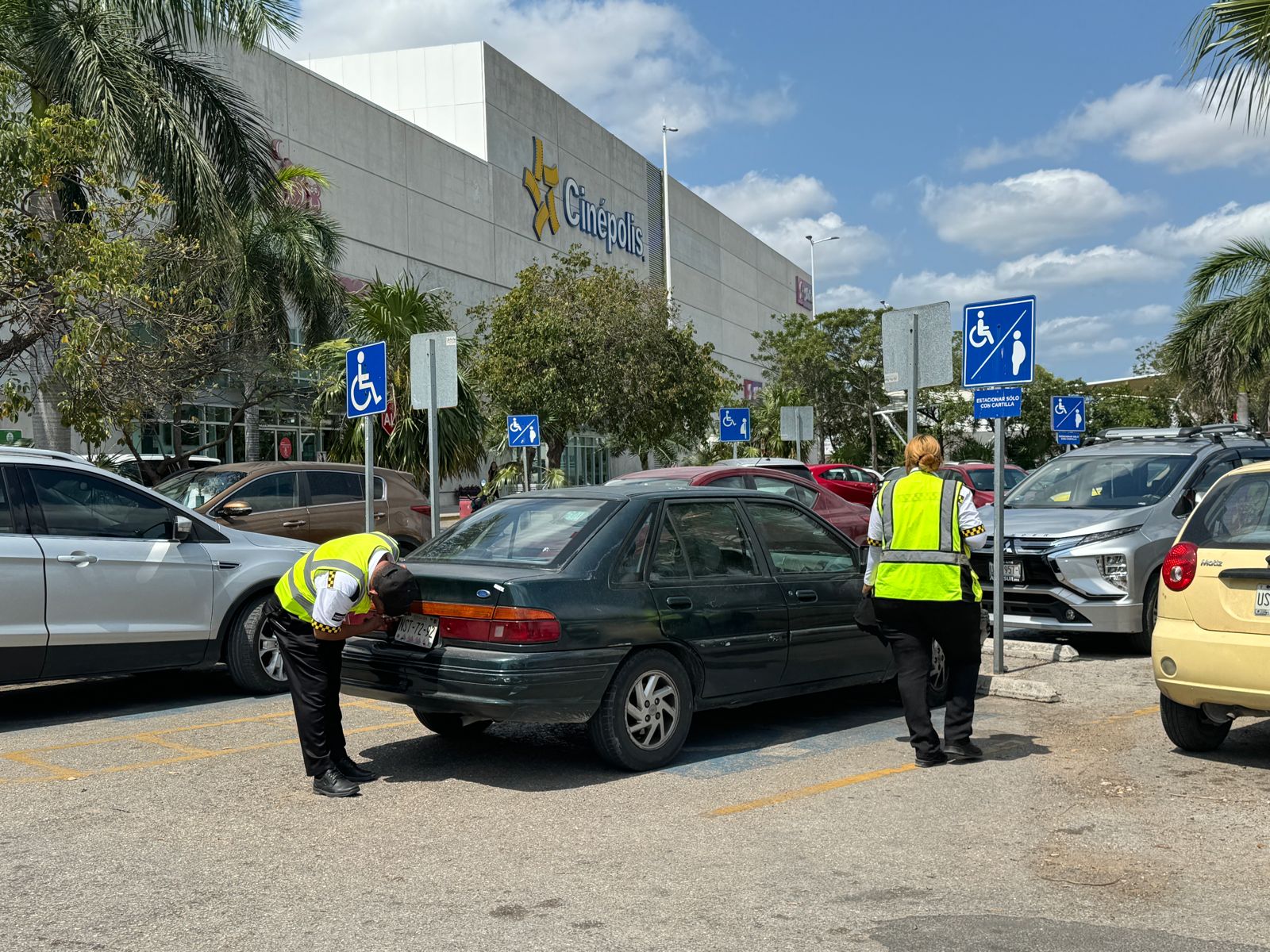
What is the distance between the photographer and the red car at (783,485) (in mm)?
14492

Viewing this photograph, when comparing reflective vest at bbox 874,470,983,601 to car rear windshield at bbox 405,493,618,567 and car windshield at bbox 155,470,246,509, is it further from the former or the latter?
car windshield at bbox 155,470,246,509

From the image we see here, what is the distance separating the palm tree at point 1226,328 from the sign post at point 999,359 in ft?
44.3

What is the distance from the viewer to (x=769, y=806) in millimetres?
6230

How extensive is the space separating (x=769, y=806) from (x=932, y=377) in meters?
5.82

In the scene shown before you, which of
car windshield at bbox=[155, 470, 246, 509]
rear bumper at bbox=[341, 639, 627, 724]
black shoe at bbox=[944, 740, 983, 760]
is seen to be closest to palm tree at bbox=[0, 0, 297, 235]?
car windshield at bbox=[155, 470, 246, 509]

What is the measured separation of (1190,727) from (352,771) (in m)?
4.48

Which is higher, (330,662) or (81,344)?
(81,344)

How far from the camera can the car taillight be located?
679 cm

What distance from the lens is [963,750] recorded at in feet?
23.4

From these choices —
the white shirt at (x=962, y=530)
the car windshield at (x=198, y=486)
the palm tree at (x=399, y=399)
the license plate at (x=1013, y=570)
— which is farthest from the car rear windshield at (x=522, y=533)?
the palm tree at (x=399, y=399)

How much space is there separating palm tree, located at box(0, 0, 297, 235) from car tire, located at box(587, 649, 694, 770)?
10.1 metres

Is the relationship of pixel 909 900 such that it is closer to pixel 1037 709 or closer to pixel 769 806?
pixel 769 806

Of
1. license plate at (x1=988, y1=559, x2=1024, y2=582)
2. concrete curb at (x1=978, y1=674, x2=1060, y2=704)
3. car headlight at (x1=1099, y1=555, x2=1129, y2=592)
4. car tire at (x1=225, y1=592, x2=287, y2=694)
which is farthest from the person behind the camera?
license plate at (x1=988, y1=559, x2=1024, y2=582)

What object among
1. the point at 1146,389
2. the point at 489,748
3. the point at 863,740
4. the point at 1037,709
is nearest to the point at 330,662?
the point at 489,748
